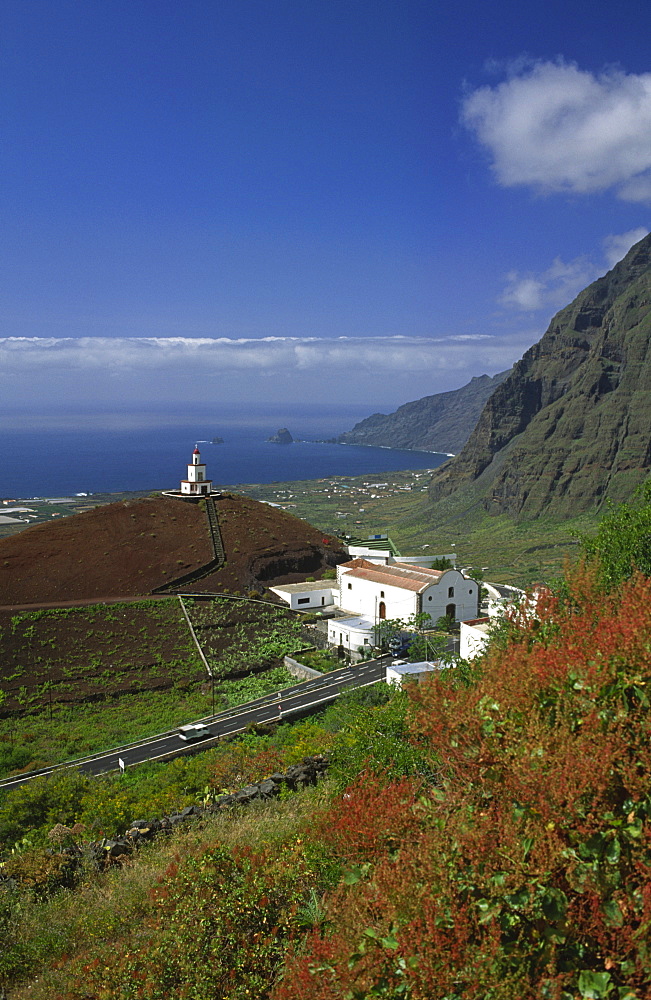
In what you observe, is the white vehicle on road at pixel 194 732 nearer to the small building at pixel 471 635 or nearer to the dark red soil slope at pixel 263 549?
the small building at pixel 471 635

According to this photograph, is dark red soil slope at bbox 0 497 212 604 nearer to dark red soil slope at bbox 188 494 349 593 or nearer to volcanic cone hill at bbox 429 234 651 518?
dark red soil slope at bbox 188 494 349 593

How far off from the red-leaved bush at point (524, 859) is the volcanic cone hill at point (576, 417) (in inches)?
3986

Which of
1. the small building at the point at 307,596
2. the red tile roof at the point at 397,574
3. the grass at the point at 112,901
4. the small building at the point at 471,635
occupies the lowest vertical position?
the small building at the point at 307,596

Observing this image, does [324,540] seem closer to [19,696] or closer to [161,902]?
[19,696]

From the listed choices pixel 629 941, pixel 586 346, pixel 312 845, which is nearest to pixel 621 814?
pixel 629 941

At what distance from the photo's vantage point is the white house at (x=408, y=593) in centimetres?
3709

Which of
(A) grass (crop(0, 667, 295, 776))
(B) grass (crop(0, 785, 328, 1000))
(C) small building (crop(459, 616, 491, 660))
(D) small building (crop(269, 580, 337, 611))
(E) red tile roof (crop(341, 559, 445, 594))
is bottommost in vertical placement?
(A) grass (crop(0, 667, 295, 776))

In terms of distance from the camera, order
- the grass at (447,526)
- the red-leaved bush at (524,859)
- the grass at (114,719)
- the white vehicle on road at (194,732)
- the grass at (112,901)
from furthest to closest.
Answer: the grass at (447,526), the grass at (114,719), the white vehicle on road at (194,732), the grass at (112,901), the red-leaved bush at (524,859)

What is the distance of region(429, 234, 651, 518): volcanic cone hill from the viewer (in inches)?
4097

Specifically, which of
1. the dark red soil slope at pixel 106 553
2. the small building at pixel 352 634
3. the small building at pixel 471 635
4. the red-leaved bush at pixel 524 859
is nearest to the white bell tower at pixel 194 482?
the dark red soil slope at pixel 106 553

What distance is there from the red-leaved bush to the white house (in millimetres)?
31736

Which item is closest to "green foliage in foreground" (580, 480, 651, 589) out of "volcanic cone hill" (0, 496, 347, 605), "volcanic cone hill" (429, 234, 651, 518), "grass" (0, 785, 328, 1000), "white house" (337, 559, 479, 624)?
"grass" (0, 785, 328, 1000)

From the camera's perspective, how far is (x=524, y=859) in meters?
4.48

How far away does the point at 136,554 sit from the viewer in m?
44.1
